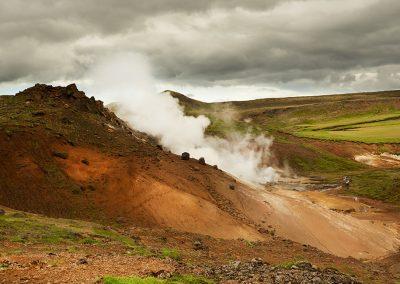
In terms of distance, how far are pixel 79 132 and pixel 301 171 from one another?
54.6 metres

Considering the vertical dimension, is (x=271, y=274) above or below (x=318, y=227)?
above

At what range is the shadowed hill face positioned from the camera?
29734mm

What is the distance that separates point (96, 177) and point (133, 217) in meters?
4.49

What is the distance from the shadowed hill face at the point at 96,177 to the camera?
97.6 ft

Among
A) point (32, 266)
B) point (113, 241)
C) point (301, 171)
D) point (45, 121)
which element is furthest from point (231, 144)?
point (32, 266)

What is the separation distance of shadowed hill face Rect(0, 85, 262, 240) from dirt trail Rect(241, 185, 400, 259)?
4.27 m

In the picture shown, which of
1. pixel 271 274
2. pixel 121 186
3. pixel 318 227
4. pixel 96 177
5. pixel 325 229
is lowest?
pixel 325 229

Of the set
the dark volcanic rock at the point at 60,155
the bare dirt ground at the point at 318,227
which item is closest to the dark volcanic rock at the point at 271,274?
the bare dirt ground at the point at 318,227

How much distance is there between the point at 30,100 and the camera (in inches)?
1577

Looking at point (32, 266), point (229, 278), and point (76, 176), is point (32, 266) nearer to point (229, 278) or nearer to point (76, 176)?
point (229, 278)

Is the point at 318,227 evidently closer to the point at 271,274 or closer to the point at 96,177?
the point at 96,177

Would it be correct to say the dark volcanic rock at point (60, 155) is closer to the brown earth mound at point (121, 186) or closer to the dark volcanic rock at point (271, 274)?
the brown earth mound at point (121, 186)

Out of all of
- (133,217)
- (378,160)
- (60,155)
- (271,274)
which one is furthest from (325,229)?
(378,160)

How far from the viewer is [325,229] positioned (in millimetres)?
38875
